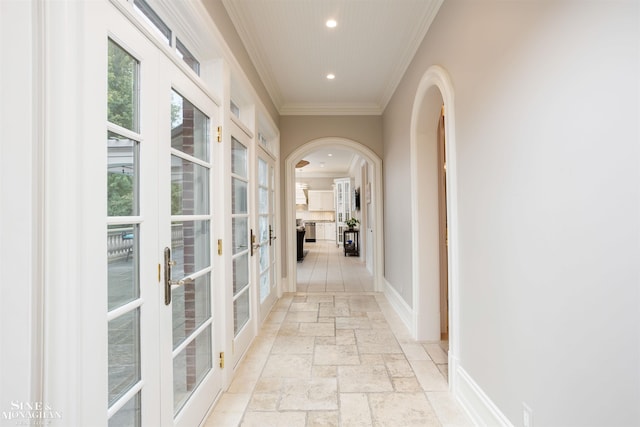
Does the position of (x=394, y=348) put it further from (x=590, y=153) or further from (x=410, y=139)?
(x=590, y=153)

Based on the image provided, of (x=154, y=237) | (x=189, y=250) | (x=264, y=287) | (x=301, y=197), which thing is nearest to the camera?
(x=154, y=237)

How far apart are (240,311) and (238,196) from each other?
3.27 ft

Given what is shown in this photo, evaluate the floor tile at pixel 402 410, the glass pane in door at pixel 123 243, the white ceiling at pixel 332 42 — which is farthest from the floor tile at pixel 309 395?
the white ceiling at pixel 332 42

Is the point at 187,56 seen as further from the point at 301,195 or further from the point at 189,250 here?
the point at 301,195

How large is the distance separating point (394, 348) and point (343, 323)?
759 millimetres

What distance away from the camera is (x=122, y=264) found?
3.84 feet

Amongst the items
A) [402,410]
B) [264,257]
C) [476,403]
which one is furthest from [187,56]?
[476,403]

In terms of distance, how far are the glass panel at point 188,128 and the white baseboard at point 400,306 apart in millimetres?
2490

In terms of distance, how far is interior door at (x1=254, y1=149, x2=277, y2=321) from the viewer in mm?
3590

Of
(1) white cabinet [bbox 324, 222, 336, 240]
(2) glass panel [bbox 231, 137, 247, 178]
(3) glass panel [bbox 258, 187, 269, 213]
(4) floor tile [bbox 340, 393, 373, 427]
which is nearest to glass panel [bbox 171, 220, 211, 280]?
(2) glass panel [bbox 231, 137, 247, 178]

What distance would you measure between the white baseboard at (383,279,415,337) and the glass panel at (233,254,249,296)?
1683 millimetres

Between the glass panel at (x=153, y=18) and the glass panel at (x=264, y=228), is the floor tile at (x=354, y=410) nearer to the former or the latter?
the glass panel at (x=264, y=228)

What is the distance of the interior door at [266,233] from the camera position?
3.59m
